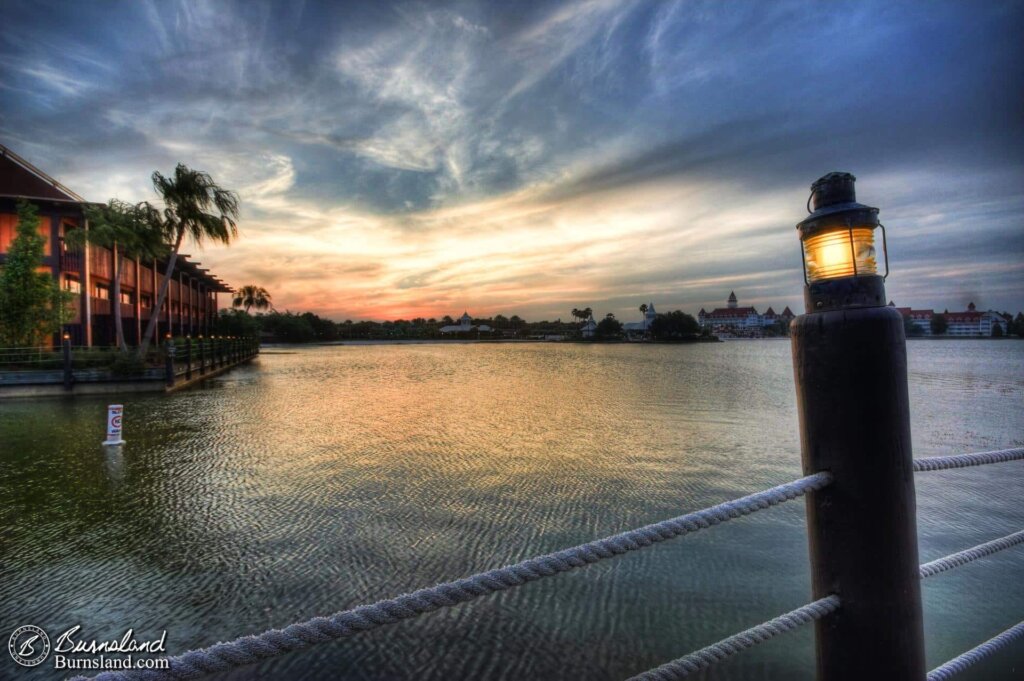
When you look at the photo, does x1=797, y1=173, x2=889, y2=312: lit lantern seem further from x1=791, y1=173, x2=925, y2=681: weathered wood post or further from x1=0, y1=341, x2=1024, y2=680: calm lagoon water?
x1=0, y1=341, x2=1024, y2=680: calm lagoon water

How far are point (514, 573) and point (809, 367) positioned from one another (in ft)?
2.90

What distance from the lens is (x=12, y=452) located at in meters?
8.30

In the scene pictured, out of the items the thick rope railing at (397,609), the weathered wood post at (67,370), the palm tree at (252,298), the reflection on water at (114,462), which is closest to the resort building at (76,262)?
the weathered wood post at (67,370)

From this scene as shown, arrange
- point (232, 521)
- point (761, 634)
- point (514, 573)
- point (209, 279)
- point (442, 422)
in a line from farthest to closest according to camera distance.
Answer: point (209, 279), point (442, 422), point (232, 521), point (761, 634), point (514, 573)

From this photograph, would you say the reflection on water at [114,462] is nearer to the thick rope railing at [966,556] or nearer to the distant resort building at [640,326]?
the thick rope railing at [966,556]

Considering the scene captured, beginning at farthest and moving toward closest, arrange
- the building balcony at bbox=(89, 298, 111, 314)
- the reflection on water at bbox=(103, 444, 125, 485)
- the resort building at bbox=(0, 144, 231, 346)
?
the building balcony at bbox=(89, 298, 111, 314) < the resort building at bbox=(0, 144, 231, 346) < the reflection on water at bbox=(103, 444, 125, 485)

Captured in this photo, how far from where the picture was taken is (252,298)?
113625 mm

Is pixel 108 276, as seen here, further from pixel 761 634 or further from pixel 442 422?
pixel 761 634

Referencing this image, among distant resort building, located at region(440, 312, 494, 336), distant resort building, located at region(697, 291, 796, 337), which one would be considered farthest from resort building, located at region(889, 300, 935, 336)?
distant resort building, located at region(440, 312, 494, 336)

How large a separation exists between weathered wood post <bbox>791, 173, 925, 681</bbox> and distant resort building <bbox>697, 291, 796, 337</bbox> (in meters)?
186

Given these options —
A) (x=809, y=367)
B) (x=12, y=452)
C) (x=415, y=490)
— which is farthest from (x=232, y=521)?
(x=12, y=452)

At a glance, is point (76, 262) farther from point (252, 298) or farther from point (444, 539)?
point (252, 298)

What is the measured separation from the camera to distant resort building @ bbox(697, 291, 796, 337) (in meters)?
180

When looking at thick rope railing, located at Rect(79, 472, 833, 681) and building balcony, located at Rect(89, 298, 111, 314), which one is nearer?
thick rope railing, located at Rect(79, 472, 833, 681)
